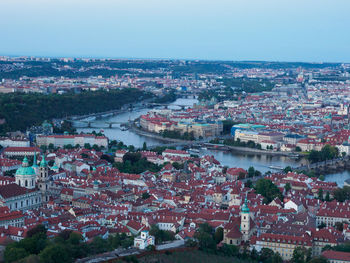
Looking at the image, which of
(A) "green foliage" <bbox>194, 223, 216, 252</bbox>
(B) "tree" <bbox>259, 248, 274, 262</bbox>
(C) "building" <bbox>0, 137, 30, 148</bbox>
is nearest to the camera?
(B) "tree" <bbox>259, 248, 274, 262</bbox>

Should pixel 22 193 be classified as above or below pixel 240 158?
above

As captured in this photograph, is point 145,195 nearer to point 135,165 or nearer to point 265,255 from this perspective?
point 135,165

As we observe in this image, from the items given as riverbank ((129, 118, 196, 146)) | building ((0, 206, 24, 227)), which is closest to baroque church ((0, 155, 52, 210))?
building ((0, 206, 24, 227))

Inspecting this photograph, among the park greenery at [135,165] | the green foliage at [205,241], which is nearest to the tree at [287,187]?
the park greenery at [135,165]

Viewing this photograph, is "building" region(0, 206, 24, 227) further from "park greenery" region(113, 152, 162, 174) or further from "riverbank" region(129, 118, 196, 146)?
"riverbank" region(129, 118, 196, 146)

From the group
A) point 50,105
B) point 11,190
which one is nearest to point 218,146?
point 50,105

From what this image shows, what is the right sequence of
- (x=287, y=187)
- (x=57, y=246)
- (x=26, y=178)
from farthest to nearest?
(x=287, y=187) < (x=26, y=178) < (x=57, y=246)
